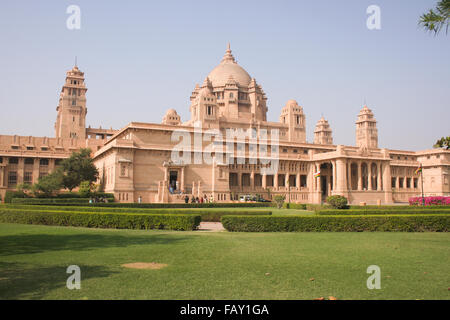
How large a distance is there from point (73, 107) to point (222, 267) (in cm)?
7377

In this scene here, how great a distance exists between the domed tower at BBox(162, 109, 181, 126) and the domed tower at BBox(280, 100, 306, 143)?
23101 millimetres

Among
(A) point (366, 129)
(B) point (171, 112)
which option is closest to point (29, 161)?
(B) point (171, 112)

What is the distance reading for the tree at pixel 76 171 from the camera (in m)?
48.2

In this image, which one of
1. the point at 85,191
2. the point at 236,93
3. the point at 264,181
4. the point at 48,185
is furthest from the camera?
the point at 236,93

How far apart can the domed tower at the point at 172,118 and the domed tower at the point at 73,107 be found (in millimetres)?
16561

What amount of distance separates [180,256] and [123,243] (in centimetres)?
327

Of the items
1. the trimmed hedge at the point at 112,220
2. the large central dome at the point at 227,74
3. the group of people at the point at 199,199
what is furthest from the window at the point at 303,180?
the trimmed hedge at the point at 112,220

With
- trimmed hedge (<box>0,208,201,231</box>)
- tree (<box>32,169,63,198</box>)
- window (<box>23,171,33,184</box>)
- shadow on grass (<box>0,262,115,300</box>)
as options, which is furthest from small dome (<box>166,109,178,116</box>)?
shadow on grass (<box>0,262,115,300</box>)

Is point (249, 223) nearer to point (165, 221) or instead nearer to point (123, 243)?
point (165, 221)

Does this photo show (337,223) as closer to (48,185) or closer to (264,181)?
(48,185)

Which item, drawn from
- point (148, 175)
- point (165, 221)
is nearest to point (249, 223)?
point (165, 221)

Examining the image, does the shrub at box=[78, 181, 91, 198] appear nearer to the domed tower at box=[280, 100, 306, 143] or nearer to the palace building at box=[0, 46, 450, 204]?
the palace building at box=[0, 46, 450, 204]

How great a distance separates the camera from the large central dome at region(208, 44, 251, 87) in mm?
75219

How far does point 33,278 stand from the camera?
7836 mm
